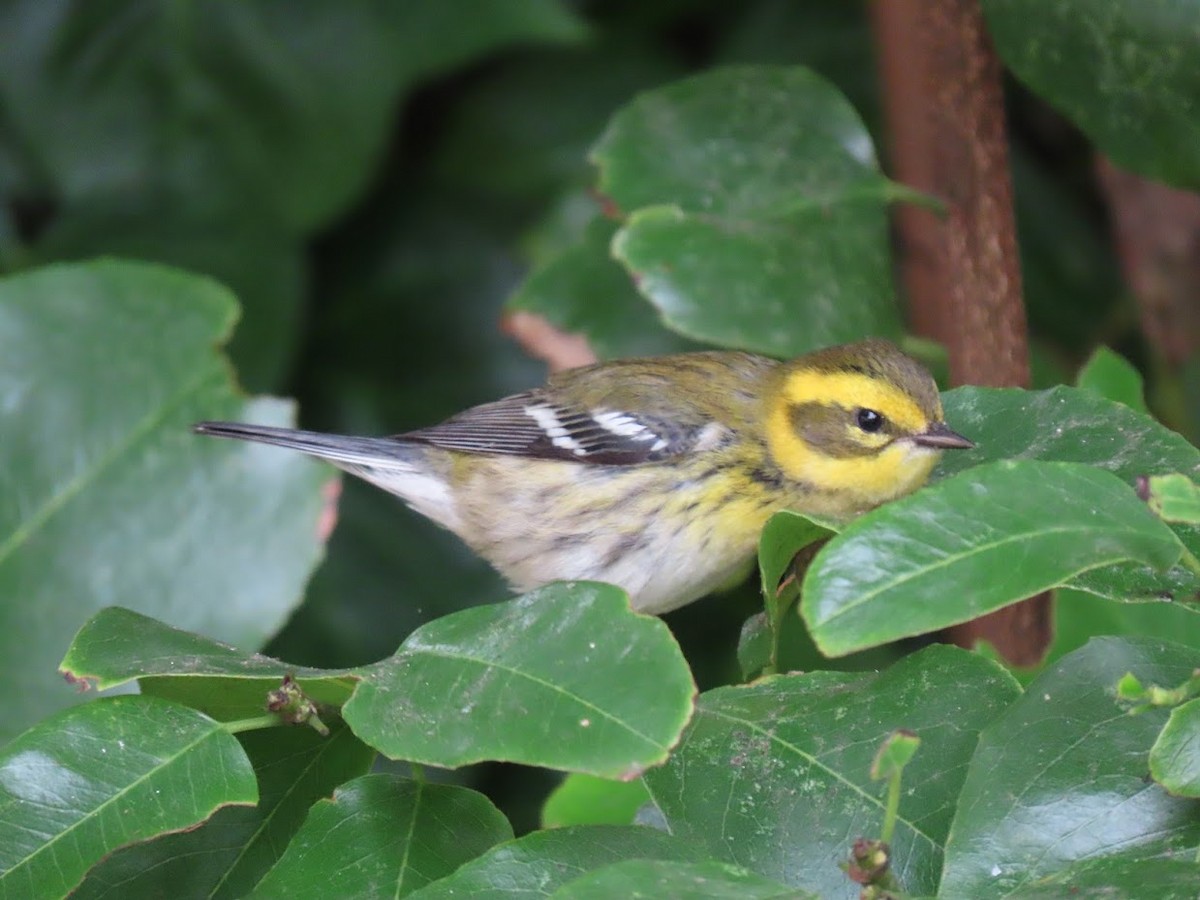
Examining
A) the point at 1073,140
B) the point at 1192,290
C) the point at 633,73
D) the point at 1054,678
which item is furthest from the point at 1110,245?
the point at 1054,678

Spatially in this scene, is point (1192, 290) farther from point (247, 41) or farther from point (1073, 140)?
point (247, 41)

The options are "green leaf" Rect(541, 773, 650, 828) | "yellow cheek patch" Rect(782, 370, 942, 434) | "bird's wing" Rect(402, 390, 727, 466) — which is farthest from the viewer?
"bird's wing" Rect(402, 390, 727, 466)

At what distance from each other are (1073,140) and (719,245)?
1766 millimetres

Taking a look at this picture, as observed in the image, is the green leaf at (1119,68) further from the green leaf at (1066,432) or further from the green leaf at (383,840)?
the green leaf at (383,840)

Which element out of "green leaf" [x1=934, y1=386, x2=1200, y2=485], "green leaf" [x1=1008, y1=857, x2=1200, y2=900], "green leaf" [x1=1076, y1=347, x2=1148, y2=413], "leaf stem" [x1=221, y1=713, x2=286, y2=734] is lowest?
"green leaf" [x1=1008, y1=857, x2=1200, y2=900]

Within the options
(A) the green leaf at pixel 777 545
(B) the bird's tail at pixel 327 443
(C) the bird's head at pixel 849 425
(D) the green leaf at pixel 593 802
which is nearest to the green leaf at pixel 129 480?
(B) the bird's tail at pixel 327 443

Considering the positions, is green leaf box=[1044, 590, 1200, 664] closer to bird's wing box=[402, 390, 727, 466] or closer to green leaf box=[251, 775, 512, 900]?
bird's wing box=[402, 390, 727, 466]

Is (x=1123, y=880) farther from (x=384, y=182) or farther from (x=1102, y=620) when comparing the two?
(x=384, y=182)

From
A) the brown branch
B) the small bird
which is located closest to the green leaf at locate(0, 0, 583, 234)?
the small bird

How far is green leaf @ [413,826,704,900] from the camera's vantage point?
1159 mm

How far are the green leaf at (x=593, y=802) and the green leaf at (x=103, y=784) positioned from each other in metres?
0.59

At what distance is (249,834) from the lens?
A: 141 centimetres

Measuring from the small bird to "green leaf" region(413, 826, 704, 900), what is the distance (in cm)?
99

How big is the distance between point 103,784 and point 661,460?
131 centimetres
